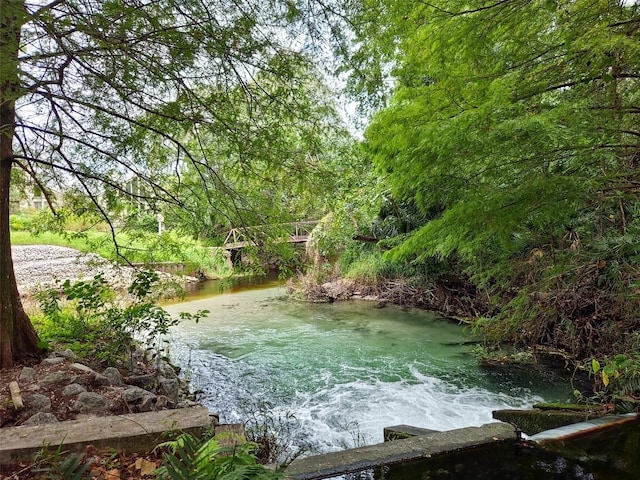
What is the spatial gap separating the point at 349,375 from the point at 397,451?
3.31m

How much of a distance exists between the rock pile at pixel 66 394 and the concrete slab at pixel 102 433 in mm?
490

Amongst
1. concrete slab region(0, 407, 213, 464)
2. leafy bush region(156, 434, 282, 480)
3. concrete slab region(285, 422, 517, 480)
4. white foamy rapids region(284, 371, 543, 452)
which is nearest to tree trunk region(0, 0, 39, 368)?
concrete slab region(0, 407, 213, 464)

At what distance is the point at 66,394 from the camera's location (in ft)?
10.3

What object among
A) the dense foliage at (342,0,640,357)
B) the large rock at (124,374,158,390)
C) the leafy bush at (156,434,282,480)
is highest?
the dense foliage at (342,0,640,357)

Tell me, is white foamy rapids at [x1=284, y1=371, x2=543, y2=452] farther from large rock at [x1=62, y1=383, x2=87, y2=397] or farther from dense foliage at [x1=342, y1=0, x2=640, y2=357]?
large rock at [x1=62, y1=383, x2=87, y2=397]

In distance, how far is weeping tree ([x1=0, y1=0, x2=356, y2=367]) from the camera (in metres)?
2.34

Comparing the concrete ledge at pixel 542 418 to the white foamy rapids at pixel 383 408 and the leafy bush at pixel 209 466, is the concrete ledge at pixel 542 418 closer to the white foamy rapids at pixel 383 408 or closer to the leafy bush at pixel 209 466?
the white foamy rapids at pixel 383 408

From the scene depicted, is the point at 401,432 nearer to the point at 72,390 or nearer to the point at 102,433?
the point at 102,433

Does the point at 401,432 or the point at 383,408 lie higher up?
the point at 401,432

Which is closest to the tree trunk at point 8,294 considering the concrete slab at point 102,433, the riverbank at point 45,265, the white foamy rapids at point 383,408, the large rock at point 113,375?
the large rock at point 113,375

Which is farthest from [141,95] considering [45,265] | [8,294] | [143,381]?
[45,265]

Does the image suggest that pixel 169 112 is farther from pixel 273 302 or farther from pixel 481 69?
pixel 273 302

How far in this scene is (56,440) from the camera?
206 cm

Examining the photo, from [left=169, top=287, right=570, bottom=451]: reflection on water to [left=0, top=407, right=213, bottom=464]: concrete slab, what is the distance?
182 cm
